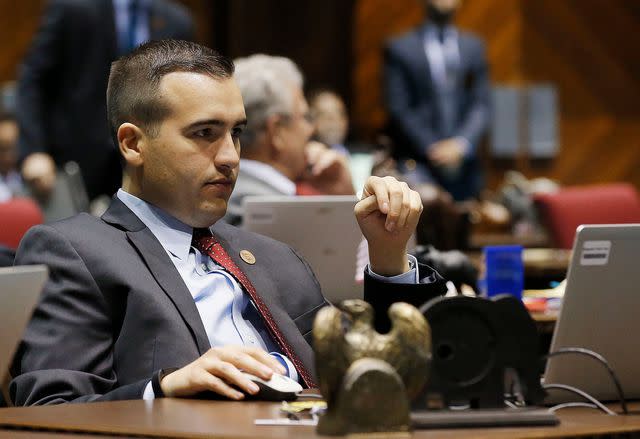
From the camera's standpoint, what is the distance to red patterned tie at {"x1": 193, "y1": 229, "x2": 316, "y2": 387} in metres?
2.28

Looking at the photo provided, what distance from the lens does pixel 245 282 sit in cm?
238

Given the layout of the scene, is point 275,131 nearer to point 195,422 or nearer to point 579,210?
point 579,210

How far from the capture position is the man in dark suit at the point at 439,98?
7953mm

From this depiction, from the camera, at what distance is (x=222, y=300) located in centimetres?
234

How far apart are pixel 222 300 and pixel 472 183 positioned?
6.05 meters

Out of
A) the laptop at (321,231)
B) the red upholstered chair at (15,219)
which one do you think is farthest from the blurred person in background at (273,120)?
the red upholstered chair at (15,219)

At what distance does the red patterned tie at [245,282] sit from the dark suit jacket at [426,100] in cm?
557

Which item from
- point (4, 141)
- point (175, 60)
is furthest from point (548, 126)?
point (175, 60)

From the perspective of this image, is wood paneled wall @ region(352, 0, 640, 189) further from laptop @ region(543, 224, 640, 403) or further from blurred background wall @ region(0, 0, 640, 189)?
laptop @ region(543, 224, 640, 403)

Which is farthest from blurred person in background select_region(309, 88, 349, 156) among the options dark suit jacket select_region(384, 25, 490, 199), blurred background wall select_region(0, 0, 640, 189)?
blurred background wall select_region(0, 0, 640, 189)

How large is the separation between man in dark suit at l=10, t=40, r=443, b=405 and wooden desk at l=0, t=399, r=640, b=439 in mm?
134

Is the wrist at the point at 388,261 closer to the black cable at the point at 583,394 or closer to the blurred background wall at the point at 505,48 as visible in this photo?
the black cable at the point at 583,394

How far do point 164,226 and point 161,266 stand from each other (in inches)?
5.8

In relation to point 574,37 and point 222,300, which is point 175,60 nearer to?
point 222,300
